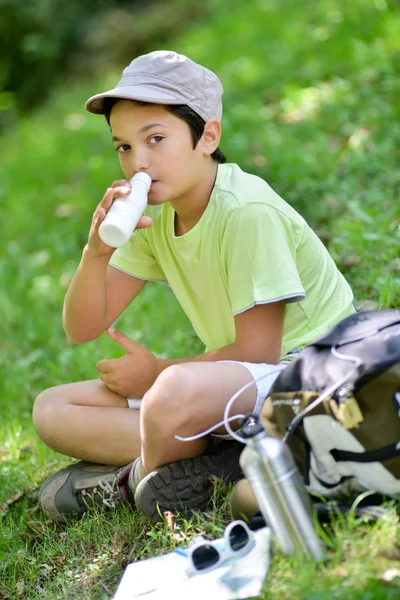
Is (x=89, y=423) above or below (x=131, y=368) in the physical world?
below

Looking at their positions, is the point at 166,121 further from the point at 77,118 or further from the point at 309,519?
the point at 77,118

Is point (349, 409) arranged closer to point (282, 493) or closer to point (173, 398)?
point (282, 493)

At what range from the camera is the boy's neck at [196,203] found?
274cm

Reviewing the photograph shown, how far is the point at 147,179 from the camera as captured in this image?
8.33ft

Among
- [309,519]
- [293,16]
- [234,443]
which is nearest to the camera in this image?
[309,519]

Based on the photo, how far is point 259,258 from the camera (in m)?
2.50

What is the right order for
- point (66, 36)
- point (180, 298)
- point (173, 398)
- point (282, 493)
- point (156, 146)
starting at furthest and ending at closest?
point (66, 36)
point (180, 298)
point (156, 146)
point (173, 398)
point (282, 493)

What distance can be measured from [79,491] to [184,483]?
0.52m

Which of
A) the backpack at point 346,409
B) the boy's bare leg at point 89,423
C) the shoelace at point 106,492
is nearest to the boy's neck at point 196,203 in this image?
the boy's bare leg at point 89,423

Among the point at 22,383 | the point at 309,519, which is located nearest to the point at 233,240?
the point at 309,519

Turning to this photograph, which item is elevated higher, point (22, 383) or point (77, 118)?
point (77, 118)

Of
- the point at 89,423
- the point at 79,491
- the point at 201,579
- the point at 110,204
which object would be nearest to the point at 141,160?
the point at 110,204

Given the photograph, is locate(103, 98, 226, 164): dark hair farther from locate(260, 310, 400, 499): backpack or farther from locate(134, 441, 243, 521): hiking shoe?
locate(134, 441, 243, 521): hiking shoe

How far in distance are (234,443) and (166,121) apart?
3.52 feet
